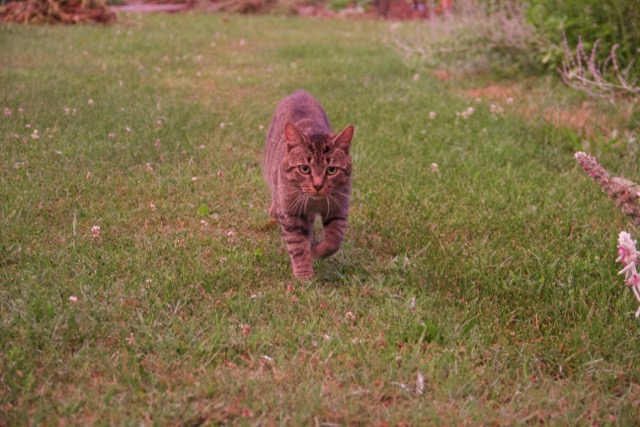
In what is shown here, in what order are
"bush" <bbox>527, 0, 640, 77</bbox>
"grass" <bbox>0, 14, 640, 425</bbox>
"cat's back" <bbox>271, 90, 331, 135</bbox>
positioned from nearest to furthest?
"grass" <bbox>0, 14, 640, 425</bbox> → "cat's back" <bbox>271, 90, 331, 135</bbox> → "bush" <bbox>527, 0, 640, 77</bbox>

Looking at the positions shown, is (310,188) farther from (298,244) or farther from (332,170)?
(298,244)

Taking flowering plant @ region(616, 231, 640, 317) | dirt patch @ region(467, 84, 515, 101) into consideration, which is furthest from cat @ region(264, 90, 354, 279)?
dirt patch @ region(467, 84, 515, 101)

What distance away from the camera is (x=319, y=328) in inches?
135

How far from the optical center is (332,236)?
4137 mm

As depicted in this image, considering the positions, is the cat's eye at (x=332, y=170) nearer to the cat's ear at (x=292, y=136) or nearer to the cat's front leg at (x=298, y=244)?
the cat's ear at (x=292, y=136)

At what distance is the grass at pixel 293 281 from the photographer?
9.55ft

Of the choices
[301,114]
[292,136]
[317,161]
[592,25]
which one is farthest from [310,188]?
[592,25]

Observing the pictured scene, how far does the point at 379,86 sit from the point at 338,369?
244 inches

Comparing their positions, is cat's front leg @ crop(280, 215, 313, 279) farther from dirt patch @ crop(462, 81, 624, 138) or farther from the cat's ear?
dirt patch @ crop(462, 81, 624, 138)

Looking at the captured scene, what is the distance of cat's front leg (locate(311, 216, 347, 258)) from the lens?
4137mm

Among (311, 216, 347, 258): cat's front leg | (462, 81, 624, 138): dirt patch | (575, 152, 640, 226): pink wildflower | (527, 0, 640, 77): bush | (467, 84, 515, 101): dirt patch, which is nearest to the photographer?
(575, 152, 640, 226): pink wildflower

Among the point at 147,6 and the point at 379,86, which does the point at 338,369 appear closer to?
the point at 379,86

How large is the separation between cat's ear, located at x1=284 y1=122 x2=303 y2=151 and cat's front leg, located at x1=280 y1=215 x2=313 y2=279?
426mm

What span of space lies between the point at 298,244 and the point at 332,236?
211 millimetres
